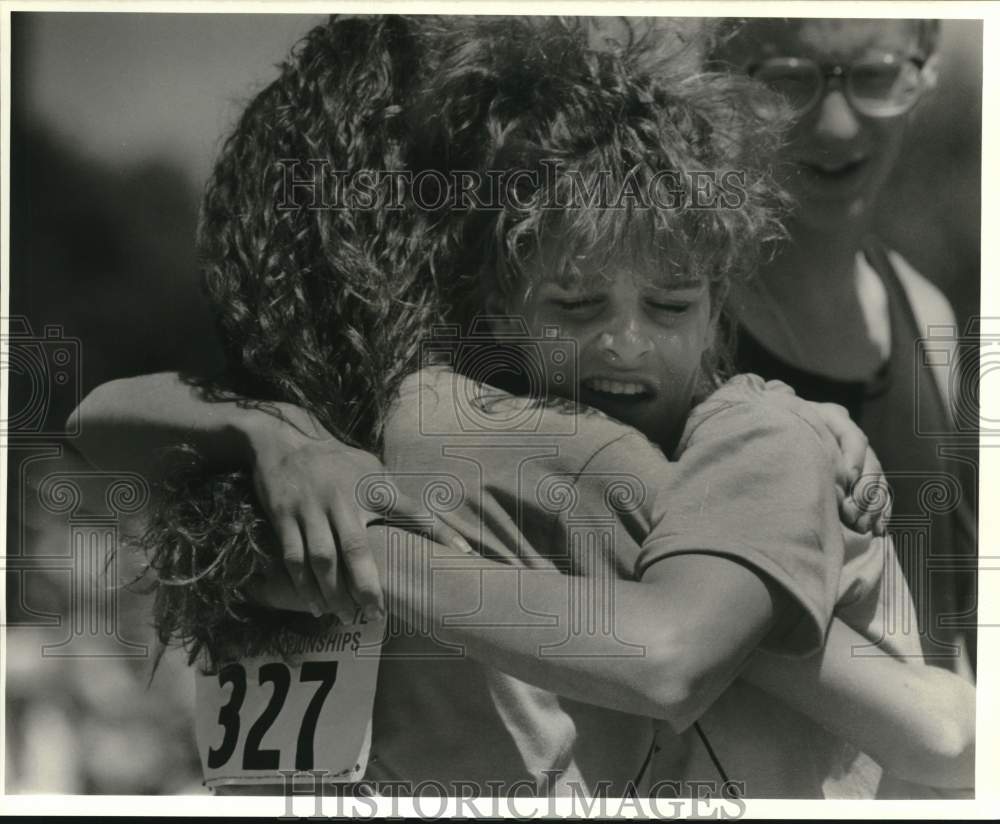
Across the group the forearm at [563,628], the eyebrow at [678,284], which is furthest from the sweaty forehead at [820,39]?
the forearm at [563,628]

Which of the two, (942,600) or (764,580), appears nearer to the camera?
(764,580)

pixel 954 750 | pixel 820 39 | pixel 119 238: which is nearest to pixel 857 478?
pixel 954 750

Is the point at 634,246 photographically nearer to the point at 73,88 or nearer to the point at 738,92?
the point at 738,92

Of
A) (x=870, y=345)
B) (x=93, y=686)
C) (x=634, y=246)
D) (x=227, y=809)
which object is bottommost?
(x=227, y=809)

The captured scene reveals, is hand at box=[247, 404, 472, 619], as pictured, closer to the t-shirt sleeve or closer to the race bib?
the race bib

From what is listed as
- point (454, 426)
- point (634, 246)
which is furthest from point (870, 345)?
point (454, 426)

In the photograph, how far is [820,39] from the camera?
3246mm

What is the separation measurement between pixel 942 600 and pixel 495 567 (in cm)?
122

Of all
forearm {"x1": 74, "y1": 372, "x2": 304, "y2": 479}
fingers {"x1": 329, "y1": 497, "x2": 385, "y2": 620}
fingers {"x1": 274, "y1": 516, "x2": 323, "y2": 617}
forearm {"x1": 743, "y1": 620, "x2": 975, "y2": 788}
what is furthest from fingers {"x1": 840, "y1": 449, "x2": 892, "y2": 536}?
forearm {"x1": 74, "y1": 372, "x2": 304, "y2": 479}

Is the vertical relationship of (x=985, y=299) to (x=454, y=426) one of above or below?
above

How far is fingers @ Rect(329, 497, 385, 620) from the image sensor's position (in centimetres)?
313

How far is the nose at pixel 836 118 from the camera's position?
3238 mm

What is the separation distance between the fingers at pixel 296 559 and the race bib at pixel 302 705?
117 mm

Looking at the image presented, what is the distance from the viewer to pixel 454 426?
10.5ft
